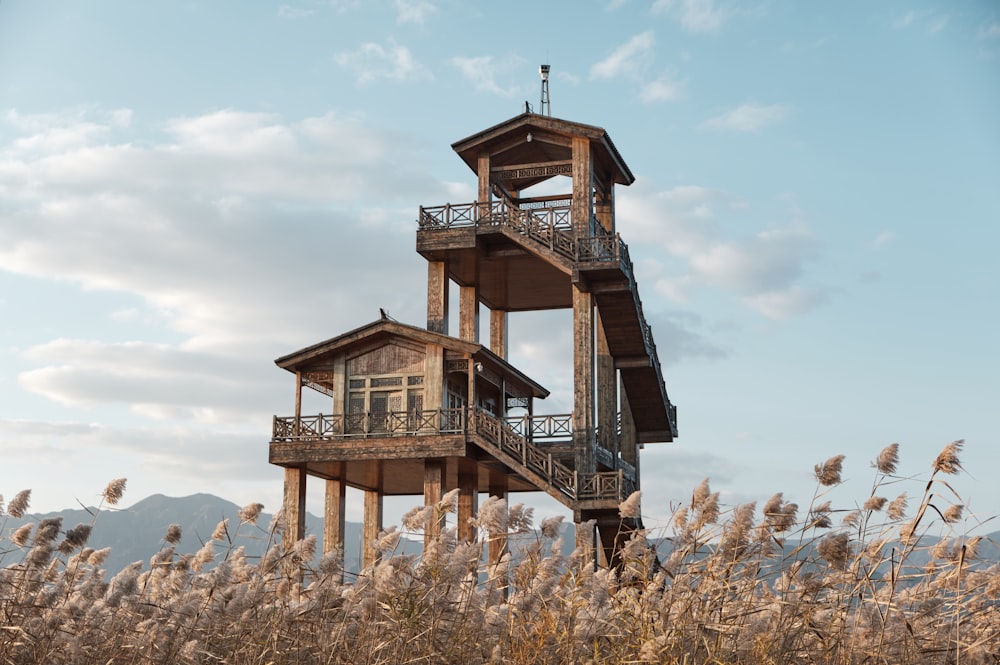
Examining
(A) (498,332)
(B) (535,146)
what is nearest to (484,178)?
(B) (535,146)

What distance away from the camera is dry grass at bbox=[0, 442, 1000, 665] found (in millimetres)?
6605

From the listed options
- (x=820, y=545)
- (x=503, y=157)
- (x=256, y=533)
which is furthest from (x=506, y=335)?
(x=820, y=545)

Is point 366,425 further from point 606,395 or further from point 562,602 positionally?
point 562,602

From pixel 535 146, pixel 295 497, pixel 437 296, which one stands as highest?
pixel 535 146

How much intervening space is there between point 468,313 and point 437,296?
1773mm

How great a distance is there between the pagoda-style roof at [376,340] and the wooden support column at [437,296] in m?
1.36

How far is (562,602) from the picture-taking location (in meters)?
7.38

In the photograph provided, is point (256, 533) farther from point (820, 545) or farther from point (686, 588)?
point (820, 545)

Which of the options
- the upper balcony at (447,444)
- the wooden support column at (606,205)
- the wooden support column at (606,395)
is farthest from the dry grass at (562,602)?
the wooden support column at (606,205)

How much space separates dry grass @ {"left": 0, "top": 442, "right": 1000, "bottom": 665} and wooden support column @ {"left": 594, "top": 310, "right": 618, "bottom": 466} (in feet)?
78.7

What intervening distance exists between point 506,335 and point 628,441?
497 cm

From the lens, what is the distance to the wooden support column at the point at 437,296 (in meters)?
30.9

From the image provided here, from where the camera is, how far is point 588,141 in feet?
102

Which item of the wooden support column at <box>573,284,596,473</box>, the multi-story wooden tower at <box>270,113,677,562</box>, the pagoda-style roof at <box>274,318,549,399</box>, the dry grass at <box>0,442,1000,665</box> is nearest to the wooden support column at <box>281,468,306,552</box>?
the multi-story wooden tower at <box>270,113,677,562</box>
